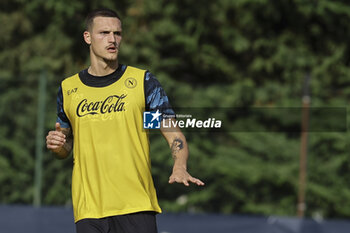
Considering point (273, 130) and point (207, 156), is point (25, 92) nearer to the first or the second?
point (207, 156)

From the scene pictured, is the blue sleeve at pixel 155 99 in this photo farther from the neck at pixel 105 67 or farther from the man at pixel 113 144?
the neck at pixel 105 67

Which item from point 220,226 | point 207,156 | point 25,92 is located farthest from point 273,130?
point 25,92

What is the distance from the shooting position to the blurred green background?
28.1 feet

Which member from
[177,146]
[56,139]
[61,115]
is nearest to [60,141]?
[56,139]

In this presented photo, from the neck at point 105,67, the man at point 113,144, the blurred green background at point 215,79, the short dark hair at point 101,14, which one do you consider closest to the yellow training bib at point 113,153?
the man at point 113,144

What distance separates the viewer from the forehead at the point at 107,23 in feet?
11.2

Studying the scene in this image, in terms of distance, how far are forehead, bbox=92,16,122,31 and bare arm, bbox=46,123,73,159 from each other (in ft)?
2.05

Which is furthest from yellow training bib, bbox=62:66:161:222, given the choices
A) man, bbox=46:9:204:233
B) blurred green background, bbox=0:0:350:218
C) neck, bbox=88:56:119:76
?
blurred green background, bbox=0:0:350:218

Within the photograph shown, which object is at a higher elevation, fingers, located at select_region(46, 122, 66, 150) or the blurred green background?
the blurred green background

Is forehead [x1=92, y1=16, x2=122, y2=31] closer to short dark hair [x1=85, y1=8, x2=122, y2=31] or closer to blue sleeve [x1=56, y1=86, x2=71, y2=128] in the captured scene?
short dark hair [x1=85, y1=8, x2=122, y2=31]

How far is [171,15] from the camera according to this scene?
35.7ft

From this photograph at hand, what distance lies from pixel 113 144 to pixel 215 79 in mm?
→ 8223

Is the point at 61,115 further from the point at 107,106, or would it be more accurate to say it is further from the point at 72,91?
the point at 107,106

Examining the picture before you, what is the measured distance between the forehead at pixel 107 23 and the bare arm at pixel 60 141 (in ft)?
2.05
